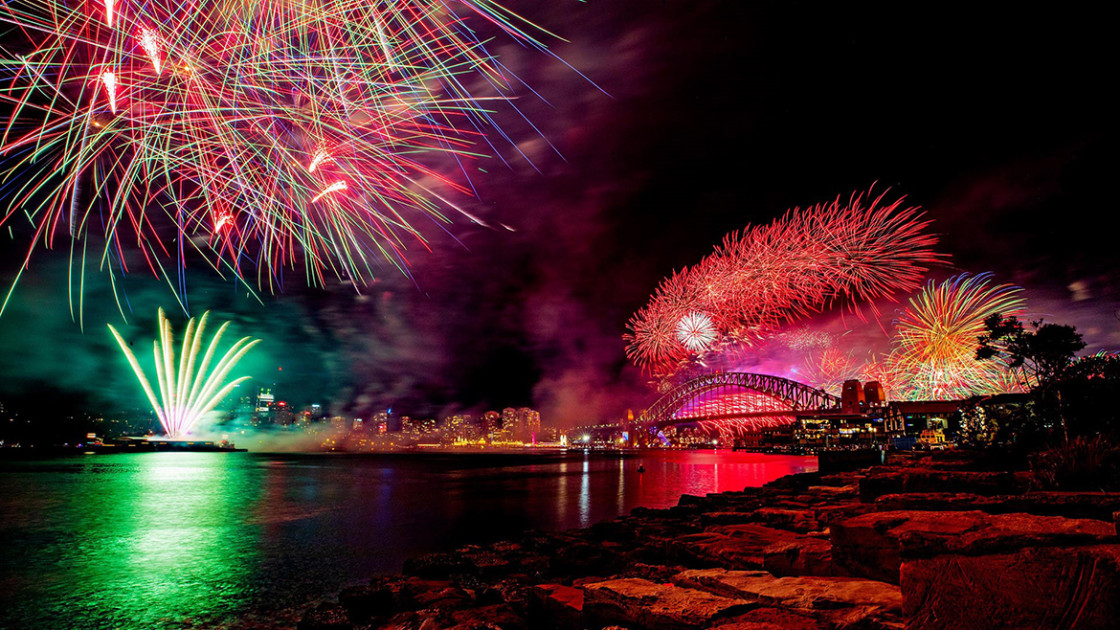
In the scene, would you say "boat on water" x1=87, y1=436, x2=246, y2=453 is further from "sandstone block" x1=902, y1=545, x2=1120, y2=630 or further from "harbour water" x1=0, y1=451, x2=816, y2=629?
"sandstone block" x1=902, y1=545, x2=1120, y2=630

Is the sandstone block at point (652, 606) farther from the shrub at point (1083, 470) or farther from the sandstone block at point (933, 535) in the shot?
the shrub at point (1083, 470)

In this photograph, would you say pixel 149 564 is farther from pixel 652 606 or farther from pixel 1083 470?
pixel 1083 470

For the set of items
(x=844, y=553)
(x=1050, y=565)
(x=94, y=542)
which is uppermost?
(x=1050, y=565)

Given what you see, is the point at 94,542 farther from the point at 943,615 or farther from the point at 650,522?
the point at 943,615

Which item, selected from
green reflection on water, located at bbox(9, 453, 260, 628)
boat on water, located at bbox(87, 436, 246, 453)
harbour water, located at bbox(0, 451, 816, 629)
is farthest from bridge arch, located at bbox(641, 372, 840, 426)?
boat on water, located at bbox(87, 436, 246, 453)

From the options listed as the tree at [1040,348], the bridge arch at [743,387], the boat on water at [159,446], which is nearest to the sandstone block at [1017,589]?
the tree at [1040,348]

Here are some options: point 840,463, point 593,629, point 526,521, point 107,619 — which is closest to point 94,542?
point 107,619
